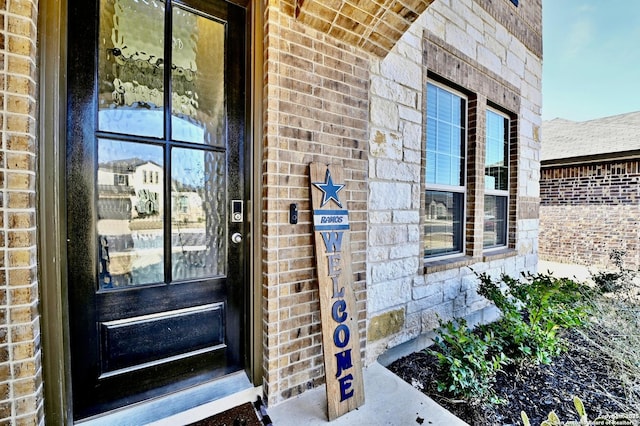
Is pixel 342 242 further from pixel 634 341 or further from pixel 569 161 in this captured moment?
pixel 569 161

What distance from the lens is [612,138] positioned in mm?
7160

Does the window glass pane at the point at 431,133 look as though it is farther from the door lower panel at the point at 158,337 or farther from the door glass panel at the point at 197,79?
the door lower panel at the point at 158,337

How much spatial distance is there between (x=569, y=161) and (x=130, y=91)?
9265mm

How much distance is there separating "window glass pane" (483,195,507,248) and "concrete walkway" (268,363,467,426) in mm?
2531

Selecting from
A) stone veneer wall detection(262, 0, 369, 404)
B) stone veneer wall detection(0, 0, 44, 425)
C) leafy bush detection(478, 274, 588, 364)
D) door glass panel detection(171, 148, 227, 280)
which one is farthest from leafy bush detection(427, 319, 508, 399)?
stone veneer wall detection(0, 0, 44, 425)

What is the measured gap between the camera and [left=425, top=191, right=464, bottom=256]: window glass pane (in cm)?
277

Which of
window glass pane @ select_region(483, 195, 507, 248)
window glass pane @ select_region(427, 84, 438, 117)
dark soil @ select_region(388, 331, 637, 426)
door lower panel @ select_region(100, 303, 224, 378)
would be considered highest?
window glass pane @ select_region(427, 84, 438, 117)

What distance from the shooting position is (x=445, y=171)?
291 cm

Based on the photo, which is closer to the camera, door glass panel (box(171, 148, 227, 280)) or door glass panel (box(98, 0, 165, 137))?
door glass panel (box(98, 0, 165, 137))

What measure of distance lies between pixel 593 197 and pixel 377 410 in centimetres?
837

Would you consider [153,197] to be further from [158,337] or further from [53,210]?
[158,337]

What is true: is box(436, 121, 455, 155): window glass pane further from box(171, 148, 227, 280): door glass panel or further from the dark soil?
box(171, 148, 227, 280): door glass panel

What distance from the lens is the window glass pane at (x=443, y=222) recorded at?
109 inches

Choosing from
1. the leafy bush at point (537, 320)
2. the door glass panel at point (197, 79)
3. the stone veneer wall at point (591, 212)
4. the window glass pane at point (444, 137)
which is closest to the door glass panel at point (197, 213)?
the door glass panel at point (197, 79)
